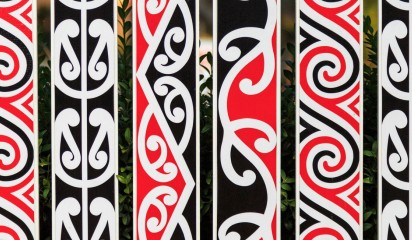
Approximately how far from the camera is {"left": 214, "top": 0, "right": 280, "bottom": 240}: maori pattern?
Answer: 2875mm

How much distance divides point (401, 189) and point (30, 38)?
1641 millimetres

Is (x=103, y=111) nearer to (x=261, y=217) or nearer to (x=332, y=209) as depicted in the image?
(x=261, y=217)

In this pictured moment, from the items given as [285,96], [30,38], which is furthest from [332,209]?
[30,38]

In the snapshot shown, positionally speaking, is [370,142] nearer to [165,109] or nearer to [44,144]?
[165,109]

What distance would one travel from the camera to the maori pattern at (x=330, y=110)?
9.38 feet

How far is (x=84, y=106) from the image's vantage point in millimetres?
2930

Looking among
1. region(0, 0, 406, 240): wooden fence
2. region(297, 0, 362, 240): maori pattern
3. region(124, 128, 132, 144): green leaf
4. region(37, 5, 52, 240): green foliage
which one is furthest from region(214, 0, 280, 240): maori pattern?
region(37, 5, 52, 240): green foliage

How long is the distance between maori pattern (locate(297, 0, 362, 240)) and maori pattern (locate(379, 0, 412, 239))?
0.32ft

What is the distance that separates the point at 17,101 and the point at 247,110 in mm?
950

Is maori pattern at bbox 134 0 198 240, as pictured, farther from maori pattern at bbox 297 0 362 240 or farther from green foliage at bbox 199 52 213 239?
maori pattern at bbox 297 0 362 240

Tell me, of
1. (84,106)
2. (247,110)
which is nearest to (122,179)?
Result: (84,106)

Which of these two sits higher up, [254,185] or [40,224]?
[254,185]

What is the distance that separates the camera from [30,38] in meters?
2.94

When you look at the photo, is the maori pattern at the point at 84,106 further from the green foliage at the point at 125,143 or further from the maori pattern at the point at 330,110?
the maori pattern at the point at 330,110
